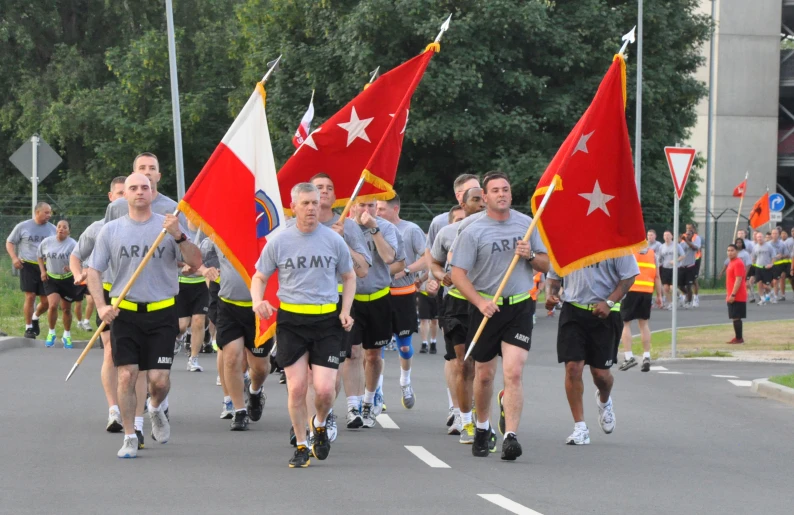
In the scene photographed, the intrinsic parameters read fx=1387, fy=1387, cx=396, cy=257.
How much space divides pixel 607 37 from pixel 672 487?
32018mm

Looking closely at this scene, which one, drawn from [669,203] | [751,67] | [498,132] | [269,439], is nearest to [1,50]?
[498,132]

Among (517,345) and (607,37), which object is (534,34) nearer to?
(607,37)

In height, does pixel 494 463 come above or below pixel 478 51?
below

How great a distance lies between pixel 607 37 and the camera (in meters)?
39.4

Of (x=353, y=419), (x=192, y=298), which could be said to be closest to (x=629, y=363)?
(x=192, y=298)

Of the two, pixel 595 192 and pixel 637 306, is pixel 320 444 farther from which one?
pixel 637 306

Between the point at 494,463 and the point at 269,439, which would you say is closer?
the point at 494,463

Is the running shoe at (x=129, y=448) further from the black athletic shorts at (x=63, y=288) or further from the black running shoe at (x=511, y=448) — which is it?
the black athletic shorts at (x=63, y=288)

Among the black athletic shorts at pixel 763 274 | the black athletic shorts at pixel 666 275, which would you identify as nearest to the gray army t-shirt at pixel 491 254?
the black athletic shorts at pixel 666 275

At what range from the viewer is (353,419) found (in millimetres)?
11266

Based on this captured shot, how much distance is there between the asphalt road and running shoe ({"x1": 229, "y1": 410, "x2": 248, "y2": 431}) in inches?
3.3

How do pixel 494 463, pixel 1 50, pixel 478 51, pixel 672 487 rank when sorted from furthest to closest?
pixel 1 50, pixel 478 51, pixel 494 463, pixel 672 487

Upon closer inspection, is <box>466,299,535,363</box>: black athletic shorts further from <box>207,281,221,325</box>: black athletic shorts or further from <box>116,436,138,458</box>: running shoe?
<box>207,281,221,325</box>: black athletic shorts

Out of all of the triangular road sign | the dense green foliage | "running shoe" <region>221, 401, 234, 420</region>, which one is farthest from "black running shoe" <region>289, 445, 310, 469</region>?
the dense green foliage
